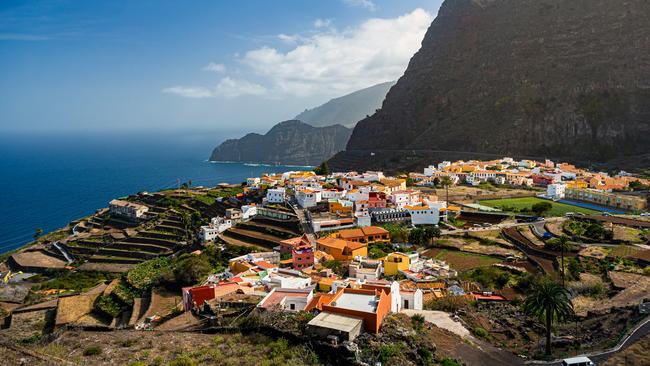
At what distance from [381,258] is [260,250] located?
10.4m

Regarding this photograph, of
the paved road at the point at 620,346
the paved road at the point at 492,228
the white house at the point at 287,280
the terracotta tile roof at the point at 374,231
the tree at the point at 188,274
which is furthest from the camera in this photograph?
the paved road at the point at 492,228

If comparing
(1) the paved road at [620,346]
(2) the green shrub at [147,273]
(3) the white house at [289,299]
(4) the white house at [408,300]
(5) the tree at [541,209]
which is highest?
(3) the white house at [289,299]

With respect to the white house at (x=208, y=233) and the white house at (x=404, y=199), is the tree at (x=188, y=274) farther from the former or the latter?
the white house at (x=404, y=199)

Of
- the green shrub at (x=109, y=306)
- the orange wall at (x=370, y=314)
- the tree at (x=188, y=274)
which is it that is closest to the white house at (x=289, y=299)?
the orange wall at (x=370, y=314)

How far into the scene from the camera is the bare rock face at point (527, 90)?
266 feet

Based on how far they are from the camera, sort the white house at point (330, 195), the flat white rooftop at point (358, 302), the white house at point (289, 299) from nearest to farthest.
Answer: the flat white rooftop at point (358, 302)
the white house at point (289, 299)
the white house at point (330, 195)

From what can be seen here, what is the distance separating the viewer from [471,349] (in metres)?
13.8

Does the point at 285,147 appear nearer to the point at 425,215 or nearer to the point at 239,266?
the point at 425,215

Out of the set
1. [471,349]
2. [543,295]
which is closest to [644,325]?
[543,295]

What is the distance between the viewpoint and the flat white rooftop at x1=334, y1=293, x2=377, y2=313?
1390 centimetres

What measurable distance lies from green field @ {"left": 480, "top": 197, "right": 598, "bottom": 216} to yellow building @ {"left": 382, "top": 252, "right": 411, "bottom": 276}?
20.1 m

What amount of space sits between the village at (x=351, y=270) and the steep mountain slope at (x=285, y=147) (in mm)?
96646

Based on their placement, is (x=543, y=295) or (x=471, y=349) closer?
(x=471, y=349)

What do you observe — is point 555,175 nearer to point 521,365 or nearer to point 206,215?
point 206,215
